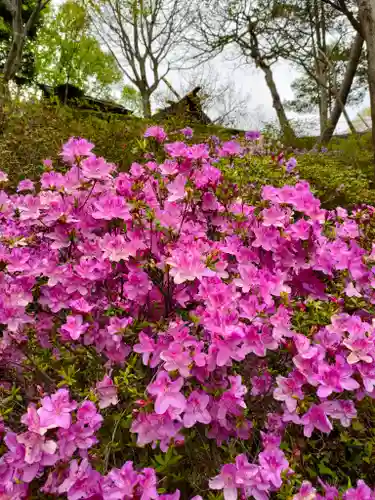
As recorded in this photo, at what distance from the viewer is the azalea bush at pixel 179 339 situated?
1.24 m

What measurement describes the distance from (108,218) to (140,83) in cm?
2109

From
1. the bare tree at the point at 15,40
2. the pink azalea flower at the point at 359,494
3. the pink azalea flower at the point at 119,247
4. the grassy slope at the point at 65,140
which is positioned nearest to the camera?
the pink azalea flower at the point at 359,494

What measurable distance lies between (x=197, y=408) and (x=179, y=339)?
0.63 ft

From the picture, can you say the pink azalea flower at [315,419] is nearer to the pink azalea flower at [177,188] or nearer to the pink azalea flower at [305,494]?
the pink azalea flower at [305,494]

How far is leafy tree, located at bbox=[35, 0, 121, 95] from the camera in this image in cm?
2655

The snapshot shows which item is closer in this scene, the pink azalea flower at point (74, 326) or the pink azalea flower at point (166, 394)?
the pink azalea flower at point (166, 394)

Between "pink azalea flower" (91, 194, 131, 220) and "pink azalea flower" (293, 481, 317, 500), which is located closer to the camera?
"pink azalea flower" (293, 481, 317, 500)

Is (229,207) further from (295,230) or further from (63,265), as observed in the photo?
(63,265)

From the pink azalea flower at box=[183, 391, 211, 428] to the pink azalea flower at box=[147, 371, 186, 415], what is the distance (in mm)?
57

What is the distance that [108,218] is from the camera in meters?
1.57

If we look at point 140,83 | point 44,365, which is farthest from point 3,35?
point 44,365

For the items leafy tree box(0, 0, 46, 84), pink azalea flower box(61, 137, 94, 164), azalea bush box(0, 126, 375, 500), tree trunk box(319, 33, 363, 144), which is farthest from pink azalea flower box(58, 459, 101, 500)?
leafy tree box(0, 0, 46, 84)

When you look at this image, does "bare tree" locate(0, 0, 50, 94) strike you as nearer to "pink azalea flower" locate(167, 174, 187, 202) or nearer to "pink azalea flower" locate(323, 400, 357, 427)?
"pink azalea flower" locate(167, 174, 187, 202)

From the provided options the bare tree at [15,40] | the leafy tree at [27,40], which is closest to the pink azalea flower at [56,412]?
the bare tree at [15,40]
